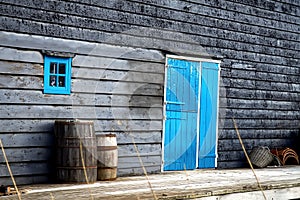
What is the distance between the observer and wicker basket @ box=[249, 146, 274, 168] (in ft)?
30.5

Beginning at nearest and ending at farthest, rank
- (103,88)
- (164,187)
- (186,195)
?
(186,195) < (164,187) < (103,88)

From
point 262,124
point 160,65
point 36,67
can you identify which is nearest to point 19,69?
point 36,67

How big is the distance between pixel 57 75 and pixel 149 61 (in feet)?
5.07

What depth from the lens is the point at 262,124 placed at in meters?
9.75

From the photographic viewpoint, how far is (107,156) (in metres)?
6.91

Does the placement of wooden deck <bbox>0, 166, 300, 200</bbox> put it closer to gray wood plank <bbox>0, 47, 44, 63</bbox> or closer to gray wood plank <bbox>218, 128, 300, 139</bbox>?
gray wood plank <bbox>218, 128, 300, 139</bbox>

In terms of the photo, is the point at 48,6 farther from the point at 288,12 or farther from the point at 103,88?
the point at 288,12

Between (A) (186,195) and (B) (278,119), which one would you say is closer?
(A) (186,195)

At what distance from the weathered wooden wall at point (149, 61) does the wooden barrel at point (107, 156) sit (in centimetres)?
43

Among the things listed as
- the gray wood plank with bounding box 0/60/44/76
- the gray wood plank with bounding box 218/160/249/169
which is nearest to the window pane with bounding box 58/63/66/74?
the gray wood plank with bounding box 0/60/44/76

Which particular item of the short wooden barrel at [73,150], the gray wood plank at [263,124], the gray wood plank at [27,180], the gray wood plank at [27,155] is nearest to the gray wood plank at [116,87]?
the short wooden barrel at [73,150]

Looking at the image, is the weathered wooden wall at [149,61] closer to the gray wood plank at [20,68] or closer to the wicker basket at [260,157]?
the gray wood plank at [20,68]

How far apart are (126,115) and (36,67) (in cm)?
153

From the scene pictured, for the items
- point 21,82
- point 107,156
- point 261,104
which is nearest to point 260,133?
point 261,104
